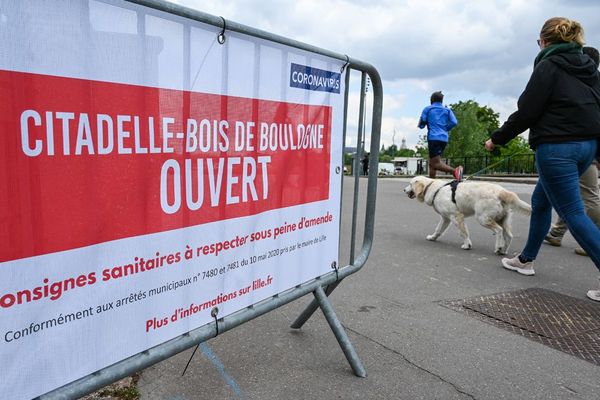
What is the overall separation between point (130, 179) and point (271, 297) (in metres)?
0.99

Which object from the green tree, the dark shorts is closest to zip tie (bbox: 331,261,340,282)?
the dark shorts

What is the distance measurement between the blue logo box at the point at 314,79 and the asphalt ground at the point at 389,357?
5.16ft

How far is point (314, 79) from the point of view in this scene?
240 cm

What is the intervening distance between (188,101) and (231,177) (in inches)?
15.0

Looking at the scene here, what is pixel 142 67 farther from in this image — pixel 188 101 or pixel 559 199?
pixel 559 199

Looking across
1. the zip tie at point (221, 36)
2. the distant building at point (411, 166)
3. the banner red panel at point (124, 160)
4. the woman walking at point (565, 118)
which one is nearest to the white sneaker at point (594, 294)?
the woman walking at point (565, 118)

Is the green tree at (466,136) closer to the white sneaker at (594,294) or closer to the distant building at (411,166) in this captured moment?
the distant building at (411,166)

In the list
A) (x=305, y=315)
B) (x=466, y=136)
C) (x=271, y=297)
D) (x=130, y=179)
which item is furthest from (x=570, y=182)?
(x=466, y=136)

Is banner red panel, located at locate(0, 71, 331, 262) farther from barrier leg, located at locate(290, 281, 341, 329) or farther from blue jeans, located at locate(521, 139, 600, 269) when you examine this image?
blue jeans, located at locate(521, 139, 600, 269)

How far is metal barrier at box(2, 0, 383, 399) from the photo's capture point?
1591 mm

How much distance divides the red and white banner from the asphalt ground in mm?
613

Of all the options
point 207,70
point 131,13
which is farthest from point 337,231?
point 131,13

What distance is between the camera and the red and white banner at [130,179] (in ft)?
4.46

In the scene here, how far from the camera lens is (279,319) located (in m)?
3.38
